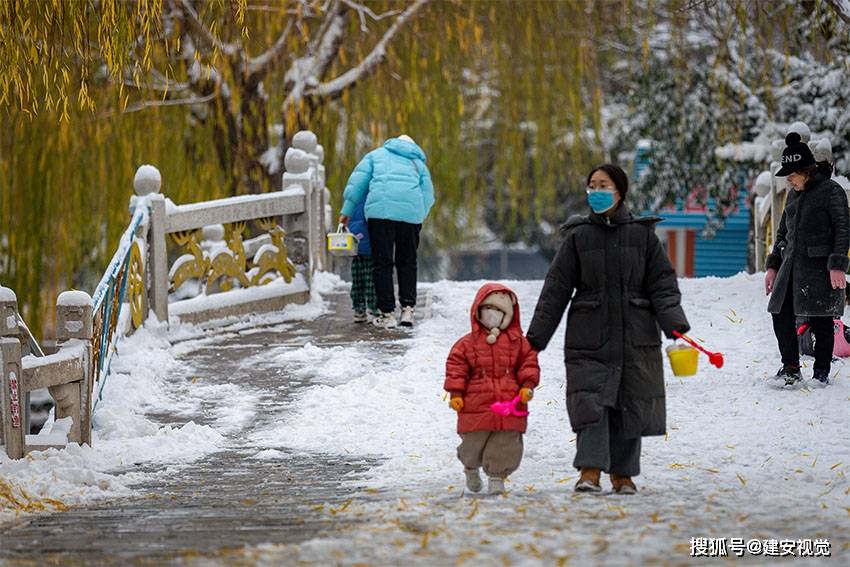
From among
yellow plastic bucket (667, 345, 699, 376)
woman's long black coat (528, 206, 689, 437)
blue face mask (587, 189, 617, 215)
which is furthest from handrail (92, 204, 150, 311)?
yellow plastic bucket (667, 345, 699, 376)

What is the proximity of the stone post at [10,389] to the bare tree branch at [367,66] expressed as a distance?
11.9m

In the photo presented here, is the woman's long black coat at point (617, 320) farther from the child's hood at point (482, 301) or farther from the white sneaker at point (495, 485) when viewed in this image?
the white sneaker at point (495, 485)

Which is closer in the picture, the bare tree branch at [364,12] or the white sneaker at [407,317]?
the white sneaker at [407,317]

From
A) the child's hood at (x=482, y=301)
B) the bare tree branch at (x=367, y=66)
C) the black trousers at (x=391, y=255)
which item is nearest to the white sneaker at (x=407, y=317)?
the black trousers at (x=391, y=255)

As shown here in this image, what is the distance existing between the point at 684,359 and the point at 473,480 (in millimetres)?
1222

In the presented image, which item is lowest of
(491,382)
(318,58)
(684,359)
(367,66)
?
(491,382)

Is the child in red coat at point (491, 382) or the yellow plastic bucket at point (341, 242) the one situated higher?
the yellow plastic bucket at point (341, 242)

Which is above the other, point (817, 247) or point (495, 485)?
point (817, 247)

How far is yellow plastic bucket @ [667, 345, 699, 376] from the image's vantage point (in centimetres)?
709

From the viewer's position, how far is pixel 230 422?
999cm

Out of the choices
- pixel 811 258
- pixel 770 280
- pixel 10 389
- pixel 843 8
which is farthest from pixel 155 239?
pixel 843 8

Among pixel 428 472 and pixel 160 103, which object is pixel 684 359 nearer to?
pixel 428 472

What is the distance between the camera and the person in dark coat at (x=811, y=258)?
32.7 ft

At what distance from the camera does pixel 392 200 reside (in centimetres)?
1307
